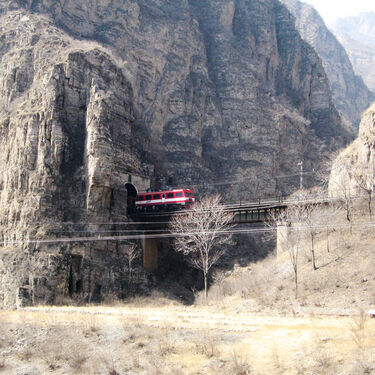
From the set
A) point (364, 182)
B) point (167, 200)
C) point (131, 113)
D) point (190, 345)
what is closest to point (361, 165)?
point (364, 182)

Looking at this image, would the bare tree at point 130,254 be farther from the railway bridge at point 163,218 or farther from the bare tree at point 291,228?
the bare tree at point 291,228

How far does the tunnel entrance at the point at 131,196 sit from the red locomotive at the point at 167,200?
84.9 inches

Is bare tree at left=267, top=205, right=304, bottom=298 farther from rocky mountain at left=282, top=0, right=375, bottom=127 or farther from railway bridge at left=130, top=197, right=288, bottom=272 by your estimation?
rocky mountain at left=282, top=0, right=375, bottom=127

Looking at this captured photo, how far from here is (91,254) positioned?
4600 centimetres

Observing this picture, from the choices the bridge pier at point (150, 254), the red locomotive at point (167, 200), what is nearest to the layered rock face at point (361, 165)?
the red locomotive at point (167, 200)

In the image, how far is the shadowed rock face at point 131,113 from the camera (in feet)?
153

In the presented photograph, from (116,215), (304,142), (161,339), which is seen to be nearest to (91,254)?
(116,215)

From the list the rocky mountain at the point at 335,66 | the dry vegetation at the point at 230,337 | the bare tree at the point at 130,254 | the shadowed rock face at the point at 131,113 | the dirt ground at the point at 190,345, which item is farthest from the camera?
the rocky mountain at the point at 335,66

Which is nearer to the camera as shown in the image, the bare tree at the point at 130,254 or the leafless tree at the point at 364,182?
the leafless tree at the point at 364,182

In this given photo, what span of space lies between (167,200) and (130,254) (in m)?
6.94

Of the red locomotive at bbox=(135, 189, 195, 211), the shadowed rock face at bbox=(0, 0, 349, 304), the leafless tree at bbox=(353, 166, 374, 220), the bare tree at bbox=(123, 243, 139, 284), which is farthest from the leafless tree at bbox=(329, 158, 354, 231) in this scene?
the shadowed rock face at bbox=(0, 0, 349, 304)

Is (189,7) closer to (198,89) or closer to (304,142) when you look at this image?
(198,89)

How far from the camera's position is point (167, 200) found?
5038 cm

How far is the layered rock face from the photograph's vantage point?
4169 cm
